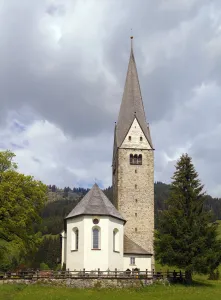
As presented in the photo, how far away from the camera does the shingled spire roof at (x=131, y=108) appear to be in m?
56.1

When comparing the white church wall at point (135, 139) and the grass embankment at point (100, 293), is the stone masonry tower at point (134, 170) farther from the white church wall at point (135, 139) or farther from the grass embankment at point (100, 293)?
the grass embankment at point (100, 293)

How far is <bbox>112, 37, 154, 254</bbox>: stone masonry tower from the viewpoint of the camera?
170 feet

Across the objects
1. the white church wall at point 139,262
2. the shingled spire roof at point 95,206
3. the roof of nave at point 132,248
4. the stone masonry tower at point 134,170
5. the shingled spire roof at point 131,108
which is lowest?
the white church wall at point 139,262

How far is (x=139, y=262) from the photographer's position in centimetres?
4566

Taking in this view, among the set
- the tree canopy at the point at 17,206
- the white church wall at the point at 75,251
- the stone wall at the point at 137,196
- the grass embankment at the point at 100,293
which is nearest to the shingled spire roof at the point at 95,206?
the white church wall at the point at 75,251

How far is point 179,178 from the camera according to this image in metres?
39.7

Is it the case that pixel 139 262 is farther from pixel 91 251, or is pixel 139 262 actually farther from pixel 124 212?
pixel 91 251

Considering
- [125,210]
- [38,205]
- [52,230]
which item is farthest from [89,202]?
[52,230]

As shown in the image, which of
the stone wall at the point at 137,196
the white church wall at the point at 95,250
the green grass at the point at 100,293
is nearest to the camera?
the green grass at the point at 100,293

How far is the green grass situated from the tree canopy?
4599 mm

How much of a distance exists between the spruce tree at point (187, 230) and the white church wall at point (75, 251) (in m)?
7.08

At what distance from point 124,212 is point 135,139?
1003 cm

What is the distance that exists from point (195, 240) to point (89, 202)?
1099cm

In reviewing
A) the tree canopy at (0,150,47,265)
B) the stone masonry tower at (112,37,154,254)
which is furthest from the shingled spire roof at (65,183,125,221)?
the stone masonry tower at (112,37,154,254)
